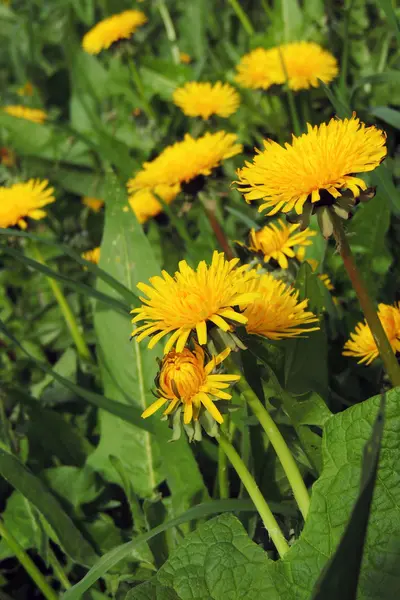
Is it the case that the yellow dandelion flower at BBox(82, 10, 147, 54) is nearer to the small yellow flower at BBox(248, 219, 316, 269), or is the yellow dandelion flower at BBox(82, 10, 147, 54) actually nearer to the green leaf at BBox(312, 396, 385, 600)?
the small yellow flower at BBox(248, 219, 316, 269)

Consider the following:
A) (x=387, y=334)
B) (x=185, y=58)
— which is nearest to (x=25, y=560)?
(x=387, y=334)

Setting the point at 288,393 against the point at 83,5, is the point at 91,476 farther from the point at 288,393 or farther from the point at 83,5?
the point at 83,5

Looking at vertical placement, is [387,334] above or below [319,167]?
below

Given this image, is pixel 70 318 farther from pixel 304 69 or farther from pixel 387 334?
pixel 304 69

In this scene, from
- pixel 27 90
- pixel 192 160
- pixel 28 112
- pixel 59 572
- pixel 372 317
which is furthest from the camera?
pixel 27 90

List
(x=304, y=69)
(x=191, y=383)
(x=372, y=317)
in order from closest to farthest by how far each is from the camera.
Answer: (x=191, y=383) < (x=372, y=317) < (x=304, y=69)

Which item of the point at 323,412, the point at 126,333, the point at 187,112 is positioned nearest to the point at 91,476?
the point at 126,333
